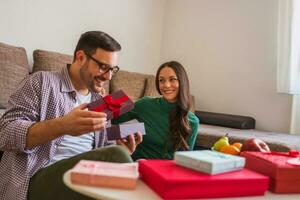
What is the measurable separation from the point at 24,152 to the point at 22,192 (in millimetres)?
123

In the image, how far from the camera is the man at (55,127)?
0.96m

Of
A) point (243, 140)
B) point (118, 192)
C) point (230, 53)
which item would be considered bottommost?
point (243, 140)

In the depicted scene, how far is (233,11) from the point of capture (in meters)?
2.91

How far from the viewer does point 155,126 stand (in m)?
1.69

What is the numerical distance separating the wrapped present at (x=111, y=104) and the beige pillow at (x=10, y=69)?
3.12 feet

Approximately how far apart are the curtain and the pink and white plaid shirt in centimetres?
183

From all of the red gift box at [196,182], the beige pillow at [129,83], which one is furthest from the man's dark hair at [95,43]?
the beige pillow at [129,83]

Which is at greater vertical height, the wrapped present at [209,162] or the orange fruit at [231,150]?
the wrapped present at [209,162]

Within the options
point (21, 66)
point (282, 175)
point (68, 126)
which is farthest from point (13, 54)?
point (282, 175)

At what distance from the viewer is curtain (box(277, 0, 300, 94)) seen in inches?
99.0

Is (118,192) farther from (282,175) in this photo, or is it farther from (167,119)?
(167,119)

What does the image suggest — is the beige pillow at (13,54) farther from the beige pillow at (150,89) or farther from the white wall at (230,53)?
the white wall at (230,53)

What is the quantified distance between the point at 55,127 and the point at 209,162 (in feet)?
1.66

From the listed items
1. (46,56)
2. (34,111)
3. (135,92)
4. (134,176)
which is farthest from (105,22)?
(134,176)
